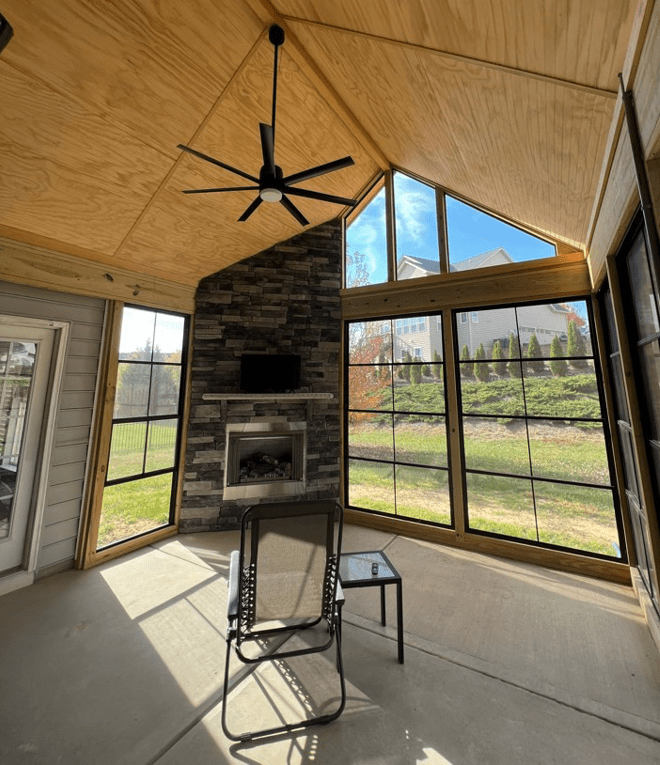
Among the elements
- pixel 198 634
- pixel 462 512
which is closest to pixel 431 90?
pixel 462 512

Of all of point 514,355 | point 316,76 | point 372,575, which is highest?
point 316,76

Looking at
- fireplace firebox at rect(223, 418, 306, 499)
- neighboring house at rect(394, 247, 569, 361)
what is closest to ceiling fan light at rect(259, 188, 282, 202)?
neighboring house at rect(394, 247, 569, 361)

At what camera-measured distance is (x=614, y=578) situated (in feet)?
9.02

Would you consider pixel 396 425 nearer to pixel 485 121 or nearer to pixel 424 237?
pixel 424 237

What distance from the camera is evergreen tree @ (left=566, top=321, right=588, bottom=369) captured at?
303cm

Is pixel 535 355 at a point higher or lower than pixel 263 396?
higher

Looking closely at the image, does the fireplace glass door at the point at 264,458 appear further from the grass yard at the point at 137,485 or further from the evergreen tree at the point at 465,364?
the evergreen tree at the point at 465,364

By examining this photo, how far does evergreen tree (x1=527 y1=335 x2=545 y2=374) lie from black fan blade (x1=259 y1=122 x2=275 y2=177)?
2.91 meters

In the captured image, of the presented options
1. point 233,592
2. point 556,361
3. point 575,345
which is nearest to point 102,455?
point 233,592


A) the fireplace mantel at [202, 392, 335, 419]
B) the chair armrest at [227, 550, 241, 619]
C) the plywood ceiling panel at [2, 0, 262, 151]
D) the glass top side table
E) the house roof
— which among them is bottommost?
the glass top side table

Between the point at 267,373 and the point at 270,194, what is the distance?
216 centimetres

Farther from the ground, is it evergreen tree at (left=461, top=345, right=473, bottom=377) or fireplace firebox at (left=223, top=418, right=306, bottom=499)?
evergreen tree at (left=461, top=345, right=473, bottom=377)

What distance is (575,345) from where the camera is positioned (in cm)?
306

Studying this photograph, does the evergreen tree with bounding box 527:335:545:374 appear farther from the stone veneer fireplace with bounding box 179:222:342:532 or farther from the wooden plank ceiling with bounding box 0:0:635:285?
the stone veneer fireplace with bounding box 179:222:342:532
